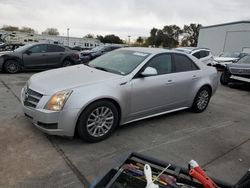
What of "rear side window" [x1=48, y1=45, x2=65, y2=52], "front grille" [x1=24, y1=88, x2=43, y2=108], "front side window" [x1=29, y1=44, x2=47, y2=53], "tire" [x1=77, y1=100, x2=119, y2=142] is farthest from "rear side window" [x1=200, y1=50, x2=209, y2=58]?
"front grille" [x1=24, y1=88, x2=43, y2=108]

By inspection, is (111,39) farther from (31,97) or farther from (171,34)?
(31,97)

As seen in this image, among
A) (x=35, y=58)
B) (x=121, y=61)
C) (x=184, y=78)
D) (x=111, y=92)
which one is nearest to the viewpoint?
(x=111, y=92)

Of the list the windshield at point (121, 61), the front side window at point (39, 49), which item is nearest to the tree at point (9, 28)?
the front side window at point (39, 49)

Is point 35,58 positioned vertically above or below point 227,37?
below

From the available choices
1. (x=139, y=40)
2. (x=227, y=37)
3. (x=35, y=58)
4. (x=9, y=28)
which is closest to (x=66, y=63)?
(x=35, y=58)

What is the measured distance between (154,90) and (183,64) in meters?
1.13

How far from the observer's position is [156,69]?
450 centimetres

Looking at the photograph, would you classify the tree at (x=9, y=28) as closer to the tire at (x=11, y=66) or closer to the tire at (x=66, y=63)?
the tire at (x=66, y=63)

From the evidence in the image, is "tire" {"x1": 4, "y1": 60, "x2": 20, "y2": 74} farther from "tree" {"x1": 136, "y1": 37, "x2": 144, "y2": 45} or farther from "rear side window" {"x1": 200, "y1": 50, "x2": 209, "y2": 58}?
"tree" {"x1": 136, "y1": 37, "x2": 144, "y2": 45}

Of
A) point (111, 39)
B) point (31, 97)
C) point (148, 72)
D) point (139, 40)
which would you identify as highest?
point (139, 40)

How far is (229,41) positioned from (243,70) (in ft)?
74.0

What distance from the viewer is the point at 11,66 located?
402 inches

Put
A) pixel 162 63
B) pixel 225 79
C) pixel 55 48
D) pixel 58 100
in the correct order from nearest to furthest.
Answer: pixel 58 100 → pixel 162 63 → pixel 225 79 → pixel 55 48

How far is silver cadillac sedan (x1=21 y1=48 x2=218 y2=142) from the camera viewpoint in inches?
136
